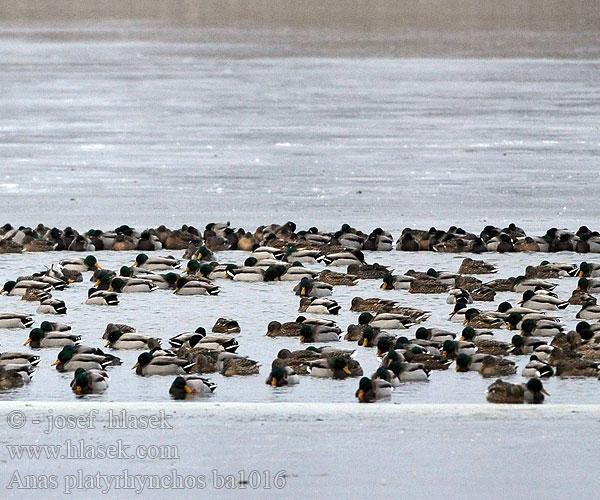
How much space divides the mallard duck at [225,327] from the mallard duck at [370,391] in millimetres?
2545

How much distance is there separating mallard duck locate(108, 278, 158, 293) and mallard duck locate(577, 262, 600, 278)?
4.82m

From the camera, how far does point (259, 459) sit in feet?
30.1

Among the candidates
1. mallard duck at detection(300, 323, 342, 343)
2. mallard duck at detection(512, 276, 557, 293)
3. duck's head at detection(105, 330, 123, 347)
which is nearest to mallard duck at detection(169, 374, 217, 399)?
duck's head at detection(105, 330, 123, 347)

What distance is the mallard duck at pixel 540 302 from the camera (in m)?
14.0

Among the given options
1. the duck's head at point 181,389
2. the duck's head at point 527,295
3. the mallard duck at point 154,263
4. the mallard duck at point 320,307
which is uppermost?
the duck's head at point 527,295

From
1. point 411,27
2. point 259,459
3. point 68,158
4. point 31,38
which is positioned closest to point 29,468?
point 259,459

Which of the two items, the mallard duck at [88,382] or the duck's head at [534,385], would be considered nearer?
the duck's head at [534,385]

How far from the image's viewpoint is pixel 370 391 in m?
10.7

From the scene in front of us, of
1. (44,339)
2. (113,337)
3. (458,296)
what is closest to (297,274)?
(458,296)

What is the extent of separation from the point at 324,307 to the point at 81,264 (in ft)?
12.1

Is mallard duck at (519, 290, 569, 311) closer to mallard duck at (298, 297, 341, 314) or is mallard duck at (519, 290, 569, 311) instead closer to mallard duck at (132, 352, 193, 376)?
mallard duck at (298, 297, 341, 314)

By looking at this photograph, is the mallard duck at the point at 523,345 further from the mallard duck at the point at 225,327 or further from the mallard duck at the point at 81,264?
the mallard duck at the point at 81,264

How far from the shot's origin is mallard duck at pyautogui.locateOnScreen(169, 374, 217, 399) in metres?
11.0

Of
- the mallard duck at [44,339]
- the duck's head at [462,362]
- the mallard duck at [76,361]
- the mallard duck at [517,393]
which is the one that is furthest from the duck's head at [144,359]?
the mallard duck at [517,393]
